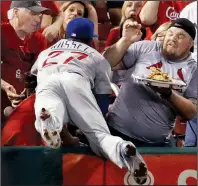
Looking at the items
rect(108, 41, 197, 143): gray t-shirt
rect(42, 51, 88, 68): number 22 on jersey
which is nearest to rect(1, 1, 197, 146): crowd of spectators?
rect(108, 41, 197, 143): gray t-shirt

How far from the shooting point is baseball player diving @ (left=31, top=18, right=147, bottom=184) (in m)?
1.44

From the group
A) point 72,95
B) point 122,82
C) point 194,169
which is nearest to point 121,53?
point 122,82

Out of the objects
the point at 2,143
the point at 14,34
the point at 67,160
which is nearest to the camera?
the point at 67,160

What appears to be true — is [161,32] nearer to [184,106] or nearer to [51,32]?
[184,106]

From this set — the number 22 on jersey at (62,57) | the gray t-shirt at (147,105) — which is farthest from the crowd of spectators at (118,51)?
the number 22 on jersey at (62,57)

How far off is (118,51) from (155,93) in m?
0.21

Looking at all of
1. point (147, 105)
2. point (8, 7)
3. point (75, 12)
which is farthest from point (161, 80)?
point (8, 7)

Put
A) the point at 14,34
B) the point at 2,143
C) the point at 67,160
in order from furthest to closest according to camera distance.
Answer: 1. the point at 14,34
2. the point at 2,143
3. the point at 67,160

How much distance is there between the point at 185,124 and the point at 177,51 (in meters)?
0.29

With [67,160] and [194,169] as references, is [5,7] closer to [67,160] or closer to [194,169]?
[67,160]

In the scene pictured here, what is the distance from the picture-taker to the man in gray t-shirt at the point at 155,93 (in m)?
1.65

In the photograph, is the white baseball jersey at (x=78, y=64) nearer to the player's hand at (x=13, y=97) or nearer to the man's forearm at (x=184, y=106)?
the player's hand at (x=13, y=97)

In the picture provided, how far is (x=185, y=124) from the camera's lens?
1.76 meters

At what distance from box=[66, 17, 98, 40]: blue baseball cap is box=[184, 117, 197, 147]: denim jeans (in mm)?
506
